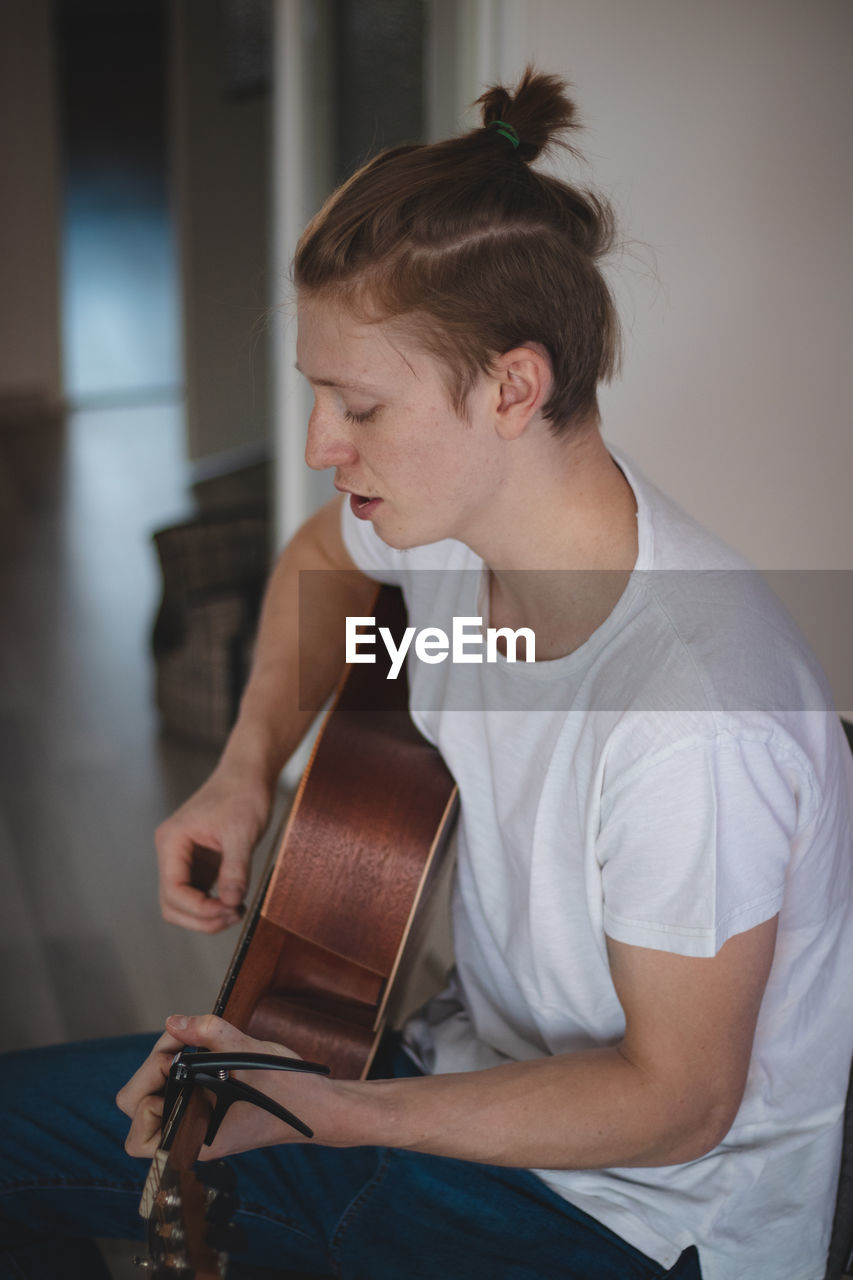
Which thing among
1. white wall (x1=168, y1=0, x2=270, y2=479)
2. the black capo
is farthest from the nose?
white wall (x1=168, y1=0, x2=270, y2=479)

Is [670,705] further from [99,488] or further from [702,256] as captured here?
[99,488]

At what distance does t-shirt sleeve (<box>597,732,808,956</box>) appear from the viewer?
80 centimetres

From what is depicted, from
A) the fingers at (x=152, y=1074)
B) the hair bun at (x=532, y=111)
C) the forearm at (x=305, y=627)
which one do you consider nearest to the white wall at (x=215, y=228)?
the forearm at (x=305, y=627)

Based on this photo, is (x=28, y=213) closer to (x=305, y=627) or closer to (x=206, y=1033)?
(x=305, y=627)

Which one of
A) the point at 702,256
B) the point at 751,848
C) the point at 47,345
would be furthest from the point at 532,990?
the point at 47,345

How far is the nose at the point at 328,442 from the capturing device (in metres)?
0.93

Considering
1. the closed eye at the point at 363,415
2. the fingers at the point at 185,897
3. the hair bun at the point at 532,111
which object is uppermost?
the hair bun at the point at 532,111

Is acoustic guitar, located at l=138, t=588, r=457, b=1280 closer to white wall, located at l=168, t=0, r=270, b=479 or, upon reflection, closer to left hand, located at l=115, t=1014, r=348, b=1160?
left hand, located at l=115, t=1014, r=348, b=1160

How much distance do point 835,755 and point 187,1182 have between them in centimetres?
53

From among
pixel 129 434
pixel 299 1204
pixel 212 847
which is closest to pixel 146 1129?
pixel 299 1204

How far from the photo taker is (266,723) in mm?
1283

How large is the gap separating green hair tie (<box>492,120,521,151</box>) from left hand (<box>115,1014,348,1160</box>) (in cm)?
67

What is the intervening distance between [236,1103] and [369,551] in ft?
1.96

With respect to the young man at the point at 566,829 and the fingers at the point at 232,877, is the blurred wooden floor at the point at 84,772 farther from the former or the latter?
the young man at the point at 566,829
